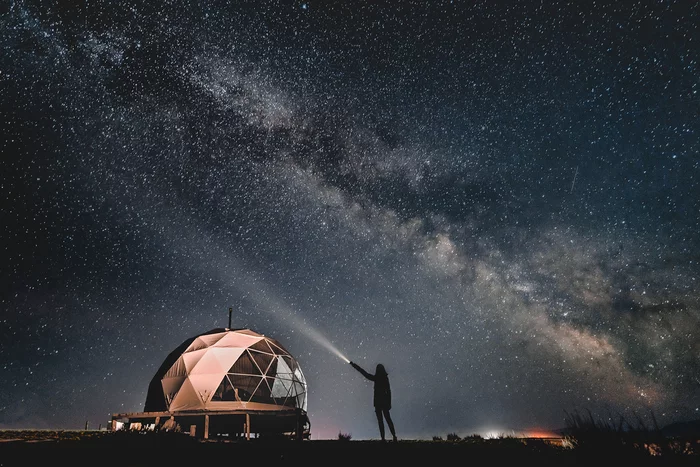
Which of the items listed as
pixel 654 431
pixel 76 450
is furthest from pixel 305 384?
pixel 654 431

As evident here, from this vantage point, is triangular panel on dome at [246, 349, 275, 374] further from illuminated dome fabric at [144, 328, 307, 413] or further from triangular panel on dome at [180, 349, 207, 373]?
triangular panel on dome at [180, 349, 207, 373]

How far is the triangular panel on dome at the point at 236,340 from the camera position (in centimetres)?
2219

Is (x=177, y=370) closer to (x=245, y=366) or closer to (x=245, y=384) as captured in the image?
A: (x=245, y=366)

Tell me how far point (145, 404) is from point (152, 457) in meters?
22.4

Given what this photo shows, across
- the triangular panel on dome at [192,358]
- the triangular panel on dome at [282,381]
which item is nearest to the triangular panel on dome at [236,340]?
the triangular panel on dome at [192,358]

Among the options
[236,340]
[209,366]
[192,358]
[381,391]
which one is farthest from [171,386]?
[381,391]

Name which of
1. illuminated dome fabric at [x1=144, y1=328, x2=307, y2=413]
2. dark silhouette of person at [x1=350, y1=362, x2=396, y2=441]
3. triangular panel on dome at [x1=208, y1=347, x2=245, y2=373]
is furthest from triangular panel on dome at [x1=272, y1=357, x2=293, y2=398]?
dark silhouette of person at [x1=350, y1=362, x2=396, y2=441]

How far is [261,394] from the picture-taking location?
71.6ft

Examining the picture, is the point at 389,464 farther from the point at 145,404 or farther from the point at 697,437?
the point at 145,404

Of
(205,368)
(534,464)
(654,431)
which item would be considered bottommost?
(534,464)

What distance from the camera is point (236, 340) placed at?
22734 mm

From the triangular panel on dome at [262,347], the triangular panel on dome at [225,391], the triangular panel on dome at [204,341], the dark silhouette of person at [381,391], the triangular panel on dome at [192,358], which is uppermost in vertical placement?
the triangular panel on dome at [204,341]

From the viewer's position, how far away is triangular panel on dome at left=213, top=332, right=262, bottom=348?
874 inches

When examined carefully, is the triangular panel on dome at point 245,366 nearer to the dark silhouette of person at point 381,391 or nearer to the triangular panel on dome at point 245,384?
the triangular panel on dome at point 245,384
